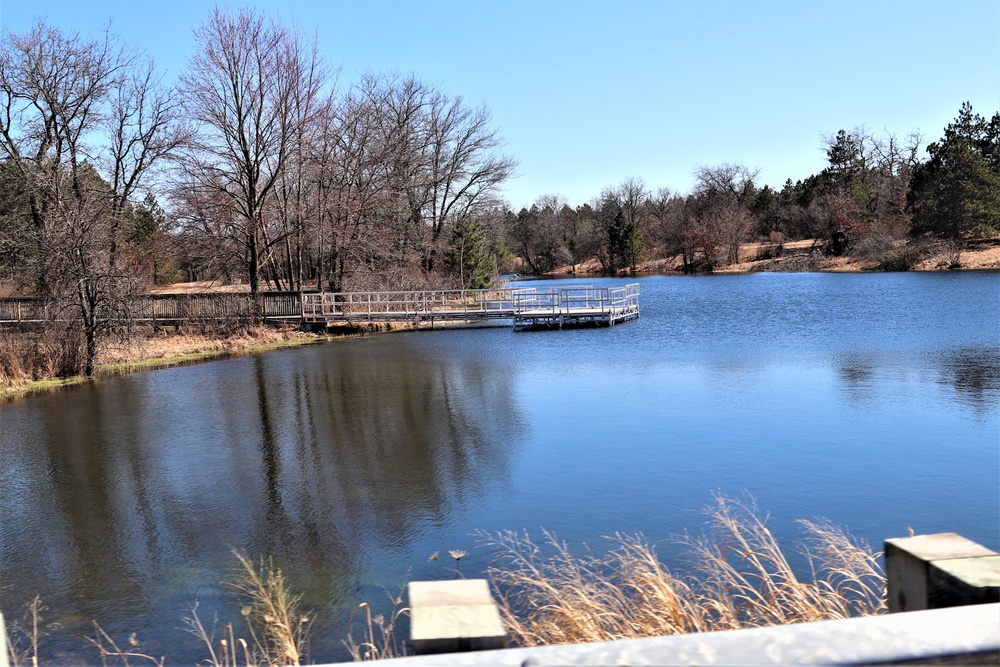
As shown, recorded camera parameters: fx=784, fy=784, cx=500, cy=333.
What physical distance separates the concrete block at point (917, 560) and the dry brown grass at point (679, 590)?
1670mm

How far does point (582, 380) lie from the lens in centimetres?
1825

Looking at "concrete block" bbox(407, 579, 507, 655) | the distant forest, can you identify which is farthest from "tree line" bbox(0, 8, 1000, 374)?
"concrete block" bbox(407, 579, 507, 655)

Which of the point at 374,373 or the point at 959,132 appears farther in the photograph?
the point at 959,132

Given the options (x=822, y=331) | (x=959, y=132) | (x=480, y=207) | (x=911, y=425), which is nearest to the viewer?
(x=911, y=425)

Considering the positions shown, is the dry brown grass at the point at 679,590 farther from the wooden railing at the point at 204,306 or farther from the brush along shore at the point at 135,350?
the wooden railing at the point at 204,306

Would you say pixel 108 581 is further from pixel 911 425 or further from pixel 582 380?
pixel 582 380

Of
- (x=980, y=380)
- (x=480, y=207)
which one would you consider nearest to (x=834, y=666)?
(x=980, y=380)

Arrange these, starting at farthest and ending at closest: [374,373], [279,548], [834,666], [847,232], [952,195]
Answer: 1. [847,232]
2. [952,195]
3. [374,373]
4. [279,548]
5. [834,666]

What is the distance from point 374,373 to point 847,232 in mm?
63629

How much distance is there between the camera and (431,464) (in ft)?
35.9

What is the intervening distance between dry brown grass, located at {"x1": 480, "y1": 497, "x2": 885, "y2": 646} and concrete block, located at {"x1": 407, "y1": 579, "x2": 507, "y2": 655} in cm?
232

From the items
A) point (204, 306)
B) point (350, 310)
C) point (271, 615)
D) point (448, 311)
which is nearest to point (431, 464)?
point (271, 615)

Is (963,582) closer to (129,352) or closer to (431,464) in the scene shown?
(431,464)

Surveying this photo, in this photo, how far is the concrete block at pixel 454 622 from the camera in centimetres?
213
